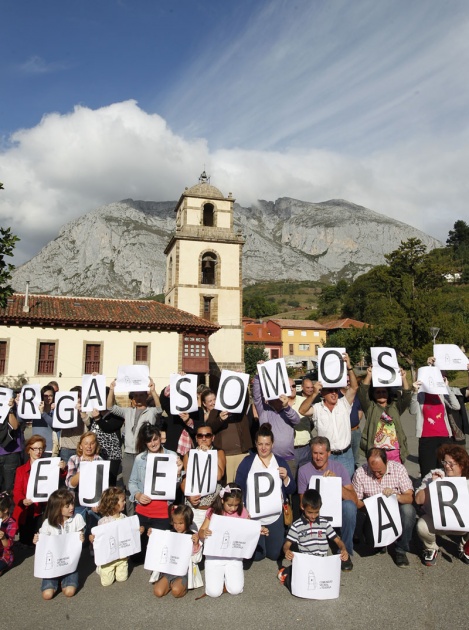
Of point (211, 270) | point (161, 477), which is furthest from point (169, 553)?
point (211, 270)

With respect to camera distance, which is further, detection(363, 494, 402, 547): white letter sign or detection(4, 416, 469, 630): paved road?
detection(363, 494, 402, 547): white letter sign

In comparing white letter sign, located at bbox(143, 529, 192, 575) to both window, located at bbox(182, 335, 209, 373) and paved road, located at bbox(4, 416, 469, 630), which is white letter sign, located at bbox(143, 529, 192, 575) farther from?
window, located at bbox(182, 335, 209, 373)

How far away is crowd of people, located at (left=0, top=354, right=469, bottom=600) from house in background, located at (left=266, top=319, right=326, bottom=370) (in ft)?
220

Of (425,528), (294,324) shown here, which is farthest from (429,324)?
(294,324)

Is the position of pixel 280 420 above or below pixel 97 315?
below

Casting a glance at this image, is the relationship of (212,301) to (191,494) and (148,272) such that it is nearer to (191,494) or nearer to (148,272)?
(191,494)

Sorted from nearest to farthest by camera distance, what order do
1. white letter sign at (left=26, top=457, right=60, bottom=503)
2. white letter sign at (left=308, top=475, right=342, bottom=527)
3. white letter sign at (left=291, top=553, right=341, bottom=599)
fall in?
white letter sign at (left=291, top=553, right=341, bottom=599), white letter sign at (left=308, top=475, right=342, bottom=527), white letter sign at (left=26, top=457, right=60, bottom=503)

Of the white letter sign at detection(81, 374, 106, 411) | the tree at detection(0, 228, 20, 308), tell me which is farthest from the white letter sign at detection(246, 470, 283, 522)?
the tree at detection(0, 228, 20, 308)

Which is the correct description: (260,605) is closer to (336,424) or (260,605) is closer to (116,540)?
(116,540)

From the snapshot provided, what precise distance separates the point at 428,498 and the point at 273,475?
1864mm

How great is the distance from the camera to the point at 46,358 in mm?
26094

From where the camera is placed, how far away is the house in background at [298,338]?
73.8 meters

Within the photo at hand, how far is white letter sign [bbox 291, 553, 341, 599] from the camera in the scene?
441cm

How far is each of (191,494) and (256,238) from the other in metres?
177
